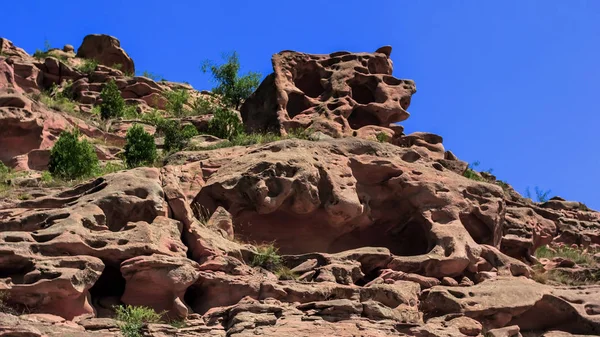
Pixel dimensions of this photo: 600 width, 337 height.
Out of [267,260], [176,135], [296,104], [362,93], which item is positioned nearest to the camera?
[267,260]

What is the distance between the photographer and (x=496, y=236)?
18.4m

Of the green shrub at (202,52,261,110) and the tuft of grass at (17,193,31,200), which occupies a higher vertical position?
the green shrub at (202,52,261,110)

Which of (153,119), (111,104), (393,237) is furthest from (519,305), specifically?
(111,104)

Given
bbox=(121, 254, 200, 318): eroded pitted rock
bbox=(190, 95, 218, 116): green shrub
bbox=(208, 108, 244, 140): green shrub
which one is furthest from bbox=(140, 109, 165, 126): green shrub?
bbox=(121, 254, 200, 318): eroded pitted rock

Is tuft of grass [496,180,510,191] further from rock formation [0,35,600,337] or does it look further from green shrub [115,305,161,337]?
green shrub [115,305,161,337]

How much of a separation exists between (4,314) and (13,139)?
45.4ft

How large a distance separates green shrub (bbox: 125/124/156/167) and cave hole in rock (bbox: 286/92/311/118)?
405 cm

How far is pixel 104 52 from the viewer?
4328 centimetres

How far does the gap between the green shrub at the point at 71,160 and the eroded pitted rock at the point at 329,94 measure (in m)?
5.01

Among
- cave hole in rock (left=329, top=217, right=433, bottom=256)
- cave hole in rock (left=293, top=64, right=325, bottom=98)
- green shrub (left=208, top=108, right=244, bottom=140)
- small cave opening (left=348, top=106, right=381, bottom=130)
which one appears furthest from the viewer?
green shrub (left=208, top=108, right=244, bottom=140)

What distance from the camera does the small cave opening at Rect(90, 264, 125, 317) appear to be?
1327cm

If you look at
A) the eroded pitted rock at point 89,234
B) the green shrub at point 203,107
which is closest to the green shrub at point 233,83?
the green shrub at point 203,107

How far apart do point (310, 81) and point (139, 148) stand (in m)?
5.87

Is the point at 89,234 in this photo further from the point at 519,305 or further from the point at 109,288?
the point at 519,305
